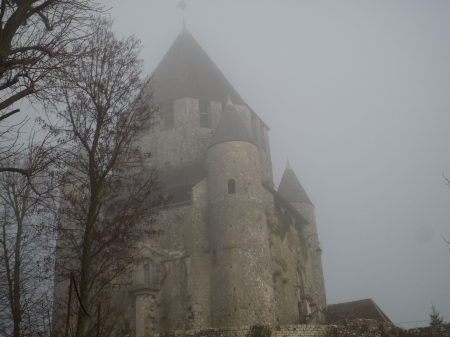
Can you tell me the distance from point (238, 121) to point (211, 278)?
27.7ft

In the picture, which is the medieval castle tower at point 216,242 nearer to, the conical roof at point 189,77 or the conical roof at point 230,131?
the conical roof at point 230,131

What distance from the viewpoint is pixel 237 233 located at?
877 inches

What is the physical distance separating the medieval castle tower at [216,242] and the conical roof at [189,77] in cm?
21

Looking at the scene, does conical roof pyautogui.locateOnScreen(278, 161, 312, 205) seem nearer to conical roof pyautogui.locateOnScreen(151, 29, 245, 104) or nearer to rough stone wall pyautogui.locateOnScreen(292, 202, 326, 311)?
rough stone wall pyautogui.locateOnScreen(292, 202, 326, 311)

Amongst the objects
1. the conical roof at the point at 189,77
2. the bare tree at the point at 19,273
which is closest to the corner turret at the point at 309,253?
the conical roof at the point at 189,77

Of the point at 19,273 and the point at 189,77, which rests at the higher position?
Result: the point at 189,77

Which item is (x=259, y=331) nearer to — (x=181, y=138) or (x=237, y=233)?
(x=237, y=233)

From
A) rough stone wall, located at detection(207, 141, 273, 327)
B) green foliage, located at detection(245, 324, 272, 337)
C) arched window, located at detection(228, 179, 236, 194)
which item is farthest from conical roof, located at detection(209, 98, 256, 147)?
green foliage, located at detection(245, 324, 272, 337)

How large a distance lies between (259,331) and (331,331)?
2.92m

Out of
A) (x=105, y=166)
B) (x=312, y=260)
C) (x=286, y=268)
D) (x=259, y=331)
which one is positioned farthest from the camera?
(x=312, y=260)

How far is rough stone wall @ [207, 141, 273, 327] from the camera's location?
20922mm

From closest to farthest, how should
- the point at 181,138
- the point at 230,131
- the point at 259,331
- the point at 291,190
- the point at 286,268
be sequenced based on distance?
1. the point at 259,331
2. the point at 286,268
3. the point at 230,131
4. the point at 181,138
5. the point at 291,190

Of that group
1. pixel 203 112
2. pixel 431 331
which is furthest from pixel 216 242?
pixel 203 112

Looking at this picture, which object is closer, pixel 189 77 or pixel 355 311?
pixel 355 311
